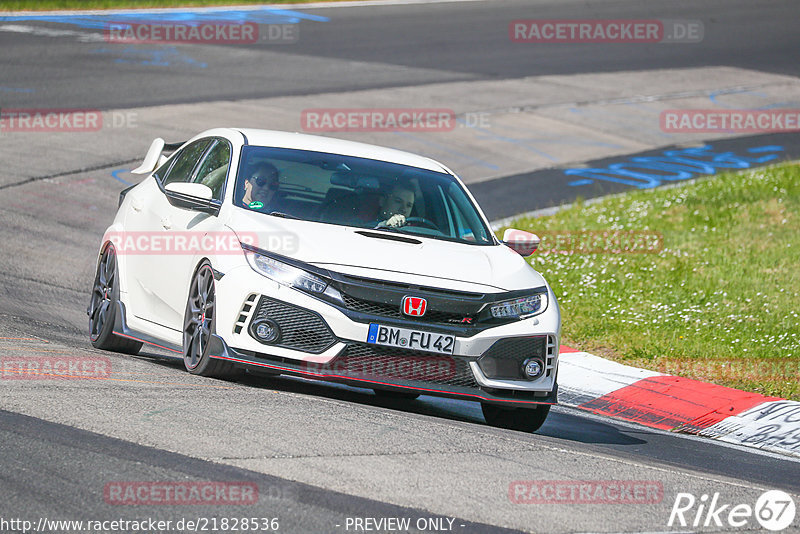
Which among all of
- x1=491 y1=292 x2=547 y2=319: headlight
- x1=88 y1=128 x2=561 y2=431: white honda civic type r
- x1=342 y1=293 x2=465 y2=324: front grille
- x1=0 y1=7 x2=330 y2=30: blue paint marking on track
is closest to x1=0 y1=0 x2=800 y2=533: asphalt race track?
x1=0 y1=7 x2=330 y2=30: blue paint marking on track

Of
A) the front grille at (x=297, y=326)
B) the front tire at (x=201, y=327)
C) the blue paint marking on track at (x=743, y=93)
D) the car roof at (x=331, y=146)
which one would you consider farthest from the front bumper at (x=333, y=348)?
the blue paint marking on track at (x=743, y=93)

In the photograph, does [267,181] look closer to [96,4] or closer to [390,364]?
[390,364]

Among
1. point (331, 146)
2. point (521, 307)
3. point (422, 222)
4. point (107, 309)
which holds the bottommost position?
point (107, 309)

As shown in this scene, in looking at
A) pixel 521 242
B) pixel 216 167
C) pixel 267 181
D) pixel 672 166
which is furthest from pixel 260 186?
pixel 672 166

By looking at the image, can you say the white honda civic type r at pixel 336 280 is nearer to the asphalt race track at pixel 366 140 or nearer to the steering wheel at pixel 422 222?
the steering wheel at pixel 422 222

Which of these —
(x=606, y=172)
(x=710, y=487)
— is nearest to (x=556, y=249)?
(x=606, y=172)

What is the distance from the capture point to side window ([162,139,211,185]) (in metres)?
8.91

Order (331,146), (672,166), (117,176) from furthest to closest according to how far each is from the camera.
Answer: (672,166) → (117,176) → (331,146)

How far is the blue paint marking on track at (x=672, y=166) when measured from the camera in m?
19.6

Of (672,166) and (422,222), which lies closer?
(422,222)

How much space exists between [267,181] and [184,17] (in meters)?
22.3

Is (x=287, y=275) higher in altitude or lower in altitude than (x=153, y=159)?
lower

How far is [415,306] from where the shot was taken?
7105mm

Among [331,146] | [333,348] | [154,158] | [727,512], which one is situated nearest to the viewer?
[727,512]
